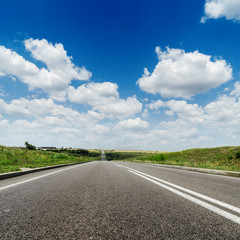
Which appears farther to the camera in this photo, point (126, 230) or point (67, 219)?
point (67, 219)

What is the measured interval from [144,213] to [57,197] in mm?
2101

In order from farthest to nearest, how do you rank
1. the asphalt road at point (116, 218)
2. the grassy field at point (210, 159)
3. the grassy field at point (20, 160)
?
1. the grassy field at point (210, 159)
2. the grassy field at point (20, 160)
3. the asphalt road at point (116, 218)

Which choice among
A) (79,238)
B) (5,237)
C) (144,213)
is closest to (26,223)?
(5,237)

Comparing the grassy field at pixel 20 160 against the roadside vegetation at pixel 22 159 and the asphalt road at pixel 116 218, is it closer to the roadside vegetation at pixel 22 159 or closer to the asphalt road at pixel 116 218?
the roadside vegetation at pixel 22 159

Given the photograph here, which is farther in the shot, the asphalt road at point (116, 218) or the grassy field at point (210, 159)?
the grassy field at point (210, 159)

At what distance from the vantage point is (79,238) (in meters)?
1.80

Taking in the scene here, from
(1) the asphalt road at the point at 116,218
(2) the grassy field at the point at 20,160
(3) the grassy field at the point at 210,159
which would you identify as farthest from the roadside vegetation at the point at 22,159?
(3) the grassy field at the point at 210,159

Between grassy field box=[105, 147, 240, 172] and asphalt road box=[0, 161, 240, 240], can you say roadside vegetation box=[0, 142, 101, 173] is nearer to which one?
asphalt road box=[0, 161, 240, 240]

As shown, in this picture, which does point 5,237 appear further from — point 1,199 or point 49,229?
point 1,199

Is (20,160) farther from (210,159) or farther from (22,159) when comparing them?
(210,159)

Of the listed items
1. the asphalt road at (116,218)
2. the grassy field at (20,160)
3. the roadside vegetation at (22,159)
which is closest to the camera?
→ the asphalt road at (116,218)

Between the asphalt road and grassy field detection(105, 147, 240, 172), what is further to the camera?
grassy field detection(105, 147, 240, 172)

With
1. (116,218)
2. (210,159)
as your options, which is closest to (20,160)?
(116,218)

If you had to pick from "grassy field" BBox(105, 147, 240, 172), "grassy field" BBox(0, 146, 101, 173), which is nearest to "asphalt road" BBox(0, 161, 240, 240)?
"grassy field" BBox(0, 146, 101, 173)
